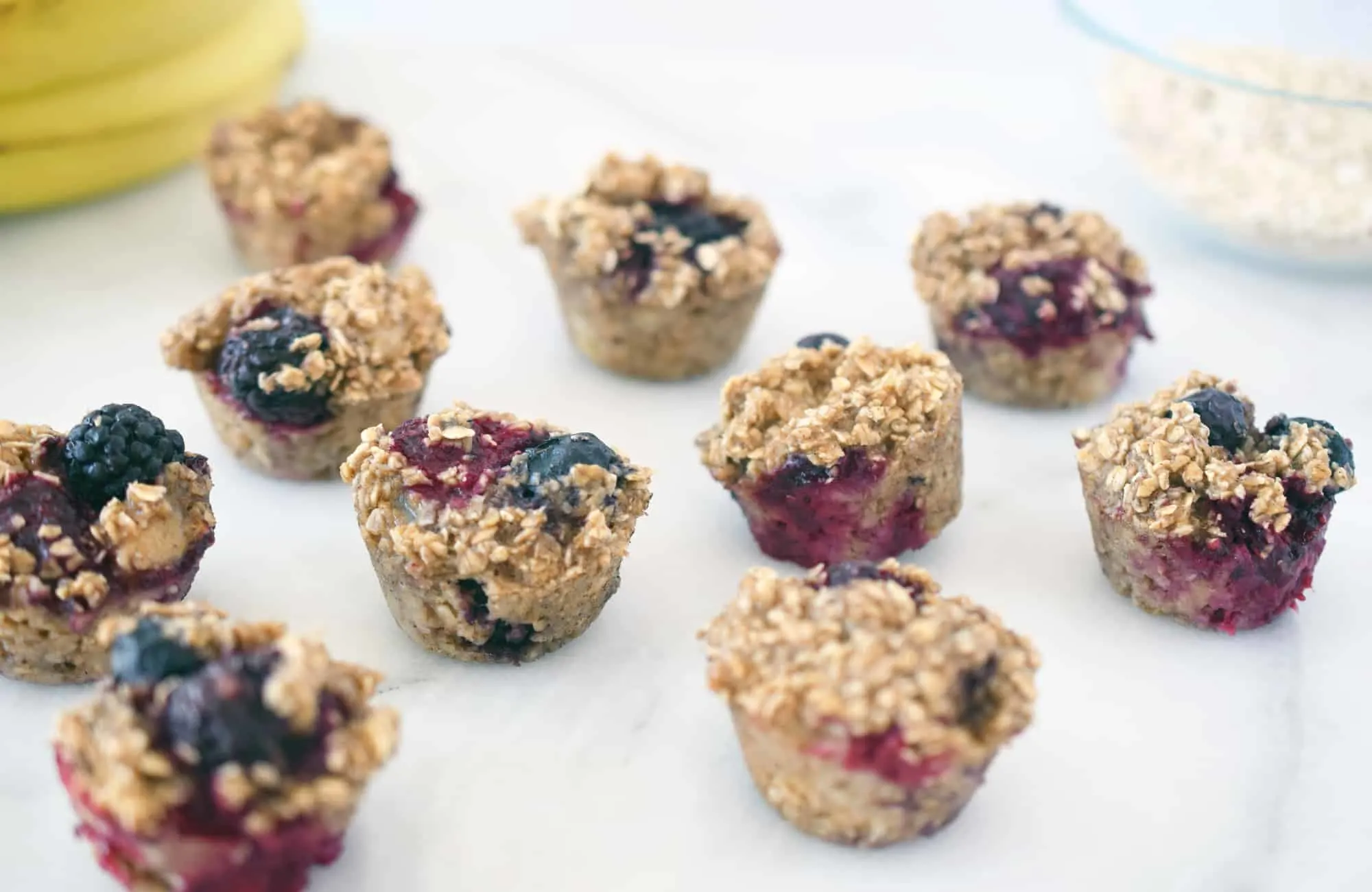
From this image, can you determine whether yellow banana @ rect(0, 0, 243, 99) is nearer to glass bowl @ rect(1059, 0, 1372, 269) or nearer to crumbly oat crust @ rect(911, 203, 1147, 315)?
crumbly oat crust @ rect(911, 203, 1147, 315)

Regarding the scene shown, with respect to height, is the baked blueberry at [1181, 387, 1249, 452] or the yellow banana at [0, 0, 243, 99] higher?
the yellow banana at [0, 0, 243, 99]

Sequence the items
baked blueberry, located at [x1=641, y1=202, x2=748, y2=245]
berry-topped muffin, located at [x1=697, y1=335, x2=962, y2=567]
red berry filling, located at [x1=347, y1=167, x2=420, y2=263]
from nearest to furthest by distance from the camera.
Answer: berry-topped muffin, located at [x1=697, y1=335, x2=962, y2=567] → baked blueberry, located at [x1=641, y1=202, x2=748, y2=245] → red berry filling, located at [x1=347, y1=167, x2=420, y2=263]

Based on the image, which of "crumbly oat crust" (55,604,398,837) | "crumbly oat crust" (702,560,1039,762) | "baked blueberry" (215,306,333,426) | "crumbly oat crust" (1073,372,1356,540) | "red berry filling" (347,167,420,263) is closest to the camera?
"crumbly oat crust" (55,604,398,837)

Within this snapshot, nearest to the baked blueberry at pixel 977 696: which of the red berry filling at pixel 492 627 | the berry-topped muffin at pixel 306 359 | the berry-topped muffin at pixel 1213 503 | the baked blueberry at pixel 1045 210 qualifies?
the berry-topped muffin at pixel 1213 503

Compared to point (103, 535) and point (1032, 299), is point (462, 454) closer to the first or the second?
point (103, 535)

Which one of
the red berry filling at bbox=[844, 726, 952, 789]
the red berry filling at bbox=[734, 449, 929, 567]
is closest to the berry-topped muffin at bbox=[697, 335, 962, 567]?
the red berry filling at bbox=[734, 449, 929, 567]

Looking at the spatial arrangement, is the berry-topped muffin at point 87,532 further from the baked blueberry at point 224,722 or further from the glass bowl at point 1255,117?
the glass bowl at point 1255,117
